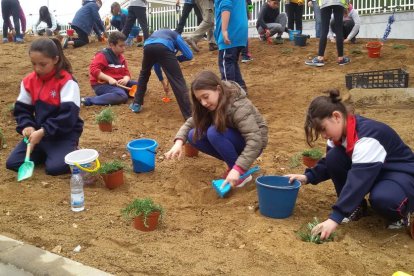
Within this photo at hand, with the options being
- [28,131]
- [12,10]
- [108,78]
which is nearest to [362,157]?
[28,131]

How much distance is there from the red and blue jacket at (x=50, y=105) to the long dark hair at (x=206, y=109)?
1166 mm

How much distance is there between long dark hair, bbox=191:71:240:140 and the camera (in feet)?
11.1

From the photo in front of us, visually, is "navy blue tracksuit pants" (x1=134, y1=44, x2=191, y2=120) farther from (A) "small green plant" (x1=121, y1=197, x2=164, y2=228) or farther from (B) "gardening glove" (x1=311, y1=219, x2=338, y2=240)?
(B) "gardening glove" (x1=311, y1=219, x2=338, y2=240)

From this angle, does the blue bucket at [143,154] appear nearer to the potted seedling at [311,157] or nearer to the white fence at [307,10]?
the potted seedling at [311,157]

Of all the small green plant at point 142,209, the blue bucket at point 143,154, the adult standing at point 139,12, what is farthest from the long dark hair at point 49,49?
the adult standing at point 139,12

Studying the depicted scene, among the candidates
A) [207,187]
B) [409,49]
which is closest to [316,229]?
[207,187]

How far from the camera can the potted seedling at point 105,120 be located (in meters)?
5.28

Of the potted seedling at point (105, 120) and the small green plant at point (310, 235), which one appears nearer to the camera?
the small green plant at point (310, 235)

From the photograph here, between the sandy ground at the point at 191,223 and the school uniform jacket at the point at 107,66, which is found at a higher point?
the school uniform jacket at the point at 107,66

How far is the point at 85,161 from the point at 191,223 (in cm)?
101

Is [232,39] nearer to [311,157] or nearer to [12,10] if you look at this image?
[311,157]

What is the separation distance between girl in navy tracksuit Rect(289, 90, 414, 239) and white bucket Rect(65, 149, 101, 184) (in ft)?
5.65

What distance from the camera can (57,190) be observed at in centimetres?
369

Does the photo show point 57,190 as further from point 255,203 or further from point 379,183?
point 379,183
